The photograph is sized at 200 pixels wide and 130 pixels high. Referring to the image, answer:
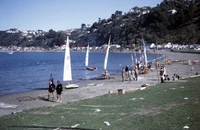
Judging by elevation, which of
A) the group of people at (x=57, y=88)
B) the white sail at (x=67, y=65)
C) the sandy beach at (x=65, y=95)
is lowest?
the sandy beach at (x=65, y=95)

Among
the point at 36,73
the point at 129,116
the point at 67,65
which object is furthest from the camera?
the point at 36,73

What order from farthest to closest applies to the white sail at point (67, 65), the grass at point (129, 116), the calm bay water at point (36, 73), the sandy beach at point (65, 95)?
the calm bay water at point (36, 73) < the white sail at point (67, 65) < the sandy beach at point (65, 95) < the grass at point (129, 116)

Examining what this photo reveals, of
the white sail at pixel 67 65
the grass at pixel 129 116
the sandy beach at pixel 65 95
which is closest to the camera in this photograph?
the grass at pixel 129 116

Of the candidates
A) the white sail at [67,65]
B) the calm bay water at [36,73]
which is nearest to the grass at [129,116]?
the white sail at [67,65]

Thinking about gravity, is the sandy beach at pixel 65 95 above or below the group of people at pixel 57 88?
below

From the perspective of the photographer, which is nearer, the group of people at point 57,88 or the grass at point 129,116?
the grass at point 129,116

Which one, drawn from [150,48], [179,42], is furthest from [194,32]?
[150,48]

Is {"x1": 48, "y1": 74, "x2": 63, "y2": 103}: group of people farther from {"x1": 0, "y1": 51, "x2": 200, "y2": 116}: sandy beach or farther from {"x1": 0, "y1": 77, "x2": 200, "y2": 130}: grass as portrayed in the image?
{"x1": 0, "y1": 77, "x2": 200, "y2": 130}: grass

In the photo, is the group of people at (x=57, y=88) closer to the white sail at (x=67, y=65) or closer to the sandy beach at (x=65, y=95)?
the sandy beach at (x=65, y=95)

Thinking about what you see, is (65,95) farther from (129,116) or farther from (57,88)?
(129,116)

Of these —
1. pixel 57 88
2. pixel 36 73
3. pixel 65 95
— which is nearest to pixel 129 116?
pixel 57 88

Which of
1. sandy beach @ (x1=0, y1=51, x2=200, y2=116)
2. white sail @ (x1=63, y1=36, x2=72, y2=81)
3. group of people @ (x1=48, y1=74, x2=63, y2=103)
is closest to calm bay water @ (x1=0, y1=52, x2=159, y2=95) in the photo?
sandy beach @ (x1=0, y1=51, x2=200, y2=116)

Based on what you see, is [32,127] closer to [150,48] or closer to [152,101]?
[152,101]

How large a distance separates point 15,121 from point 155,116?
6.19 m
